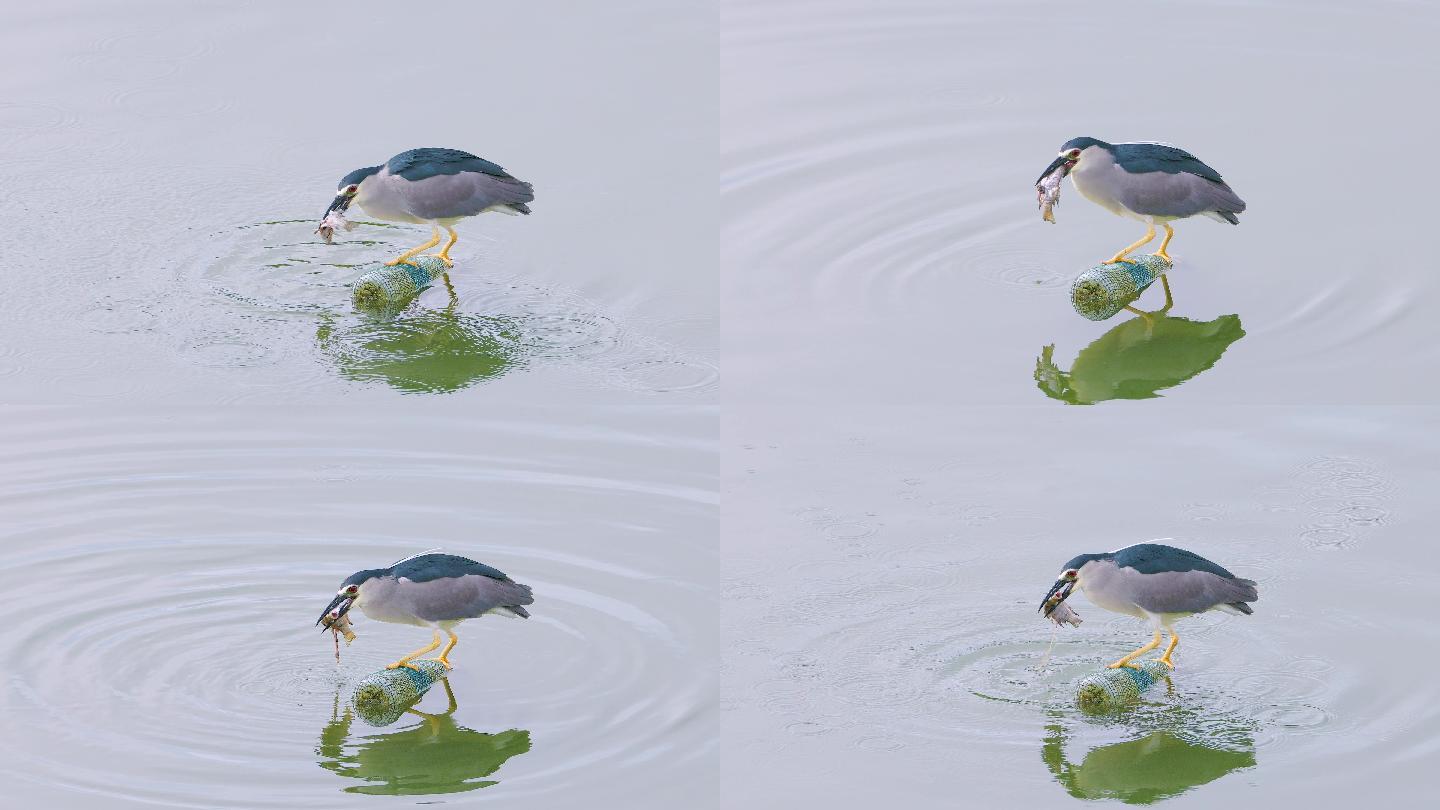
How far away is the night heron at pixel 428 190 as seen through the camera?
12156 millimetres

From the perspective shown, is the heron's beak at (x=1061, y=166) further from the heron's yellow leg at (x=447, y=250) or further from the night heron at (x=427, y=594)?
the night heron at (x=427, y=594)

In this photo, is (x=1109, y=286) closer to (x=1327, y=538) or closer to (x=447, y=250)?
(x=1327, y=538)

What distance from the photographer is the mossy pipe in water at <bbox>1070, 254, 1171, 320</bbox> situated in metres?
11.6

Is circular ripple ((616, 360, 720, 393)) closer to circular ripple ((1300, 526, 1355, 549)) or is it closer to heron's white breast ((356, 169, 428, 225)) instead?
heron's white breast ((356, 169, 428, 225))

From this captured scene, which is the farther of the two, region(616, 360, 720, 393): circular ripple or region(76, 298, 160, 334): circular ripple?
region(76, 298, 160, 334): circular ripple

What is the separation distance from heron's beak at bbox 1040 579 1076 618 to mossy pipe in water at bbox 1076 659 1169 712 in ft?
1.21

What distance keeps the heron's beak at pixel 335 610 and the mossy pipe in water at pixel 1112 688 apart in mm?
3358

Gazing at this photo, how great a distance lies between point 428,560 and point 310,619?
952 millimetres

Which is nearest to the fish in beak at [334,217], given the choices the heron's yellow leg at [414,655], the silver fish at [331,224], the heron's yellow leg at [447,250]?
the silver fish at [331,224]

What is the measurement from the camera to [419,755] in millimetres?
10328

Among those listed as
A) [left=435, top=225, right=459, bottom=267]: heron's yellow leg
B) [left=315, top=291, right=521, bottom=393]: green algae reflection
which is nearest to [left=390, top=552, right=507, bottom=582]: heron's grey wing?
[left=315, top=291, right=521, bottom=393]: green algae reflection

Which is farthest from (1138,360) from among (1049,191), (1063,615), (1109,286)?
(1063,615)

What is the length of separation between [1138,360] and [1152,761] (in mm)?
2263

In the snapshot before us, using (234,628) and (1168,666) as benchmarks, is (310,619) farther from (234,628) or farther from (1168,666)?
(1168,666)
